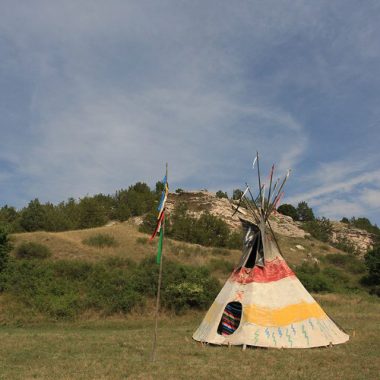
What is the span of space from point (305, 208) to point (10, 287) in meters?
75.7

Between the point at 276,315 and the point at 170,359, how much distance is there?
3.79 m

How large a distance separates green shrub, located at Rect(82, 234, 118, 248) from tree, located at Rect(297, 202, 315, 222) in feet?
203

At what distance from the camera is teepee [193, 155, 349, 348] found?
12391mm

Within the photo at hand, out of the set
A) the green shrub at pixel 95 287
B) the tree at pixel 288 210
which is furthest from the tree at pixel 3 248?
the tree at pixel 288 210

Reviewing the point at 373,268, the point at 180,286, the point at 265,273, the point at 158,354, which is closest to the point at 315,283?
the point at 373,268

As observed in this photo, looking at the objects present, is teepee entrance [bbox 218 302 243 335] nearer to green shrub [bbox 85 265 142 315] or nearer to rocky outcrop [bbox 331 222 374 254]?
green shrub [bbox 85 265 142 315]

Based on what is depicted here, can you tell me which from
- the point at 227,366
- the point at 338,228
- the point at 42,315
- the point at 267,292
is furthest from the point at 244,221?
the point at 338,228

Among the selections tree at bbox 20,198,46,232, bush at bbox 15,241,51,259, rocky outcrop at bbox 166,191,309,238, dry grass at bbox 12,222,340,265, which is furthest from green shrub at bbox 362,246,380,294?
tree at bbox 20,198,46,232

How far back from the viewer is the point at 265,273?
13.8 m

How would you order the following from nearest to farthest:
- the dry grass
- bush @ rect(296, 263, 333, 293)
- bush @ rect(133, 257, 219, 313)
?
bush @ rect(133, 257, 219, 313) → bush @ rect(296, 263, 333, 293) → the dry grass

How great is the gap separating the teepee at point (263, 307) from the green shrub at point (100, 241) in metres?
22.0

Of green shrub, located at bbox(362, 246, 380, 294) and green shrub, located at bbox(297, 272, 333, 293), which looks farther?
green shrub, located at bbox(362, 246, 380, 294)

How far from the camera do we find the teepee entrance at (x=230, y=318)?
13618 millimetres

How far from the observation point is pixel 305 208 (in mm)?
90125
